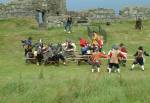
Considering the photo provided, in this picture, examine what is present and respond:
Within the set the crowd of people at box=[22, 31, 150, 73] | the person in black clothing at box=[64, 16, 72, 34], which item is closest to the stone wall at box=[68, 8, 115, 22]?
the person in black clothing at box=[64, 16, 72, 34]

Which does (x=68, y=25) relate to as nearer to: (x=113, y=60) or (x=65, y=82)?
(x=113, y=60)

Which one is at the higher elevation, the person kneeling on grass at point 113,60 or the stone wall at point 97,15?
the person kneeling on grass at point 113,60

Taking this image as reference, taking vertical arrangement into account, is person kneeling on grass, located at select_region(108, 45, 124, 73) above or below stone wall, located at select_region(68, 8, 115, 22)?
above

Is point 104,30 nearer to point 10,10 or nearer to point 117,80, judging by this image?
point 10,10

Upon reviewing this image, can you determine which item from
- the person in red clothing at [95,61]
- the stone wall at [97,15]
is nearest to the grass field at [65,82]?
the person in red clothing at [95,61]

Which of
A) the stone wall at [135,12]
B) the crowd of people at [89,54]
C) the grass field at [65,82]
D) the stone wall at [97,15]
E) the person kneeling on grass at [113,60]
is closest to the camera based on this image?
the grass field at [65,82]

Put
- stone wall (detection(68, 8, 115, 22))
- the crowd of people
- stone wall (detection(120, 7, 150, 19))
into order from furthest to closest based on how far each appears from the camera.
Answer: stone wall (detection(120, 7, 150, 19)) < stone wall (detection(68, 8, 115, 22)) < the crowd of people

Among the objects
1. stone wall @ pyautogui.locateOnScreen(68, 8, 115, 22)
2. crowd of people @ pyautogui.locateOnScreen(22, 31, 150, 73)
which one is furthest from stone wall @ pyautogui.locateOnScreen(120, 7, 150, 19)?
crowd of people @ pyautogui.locateOnScreen(22, 31, 150, 73)

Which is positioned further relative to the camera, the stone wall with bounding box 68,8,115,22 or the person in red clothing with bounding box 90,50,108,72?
the stone wall with bounding box 68,8,115,22

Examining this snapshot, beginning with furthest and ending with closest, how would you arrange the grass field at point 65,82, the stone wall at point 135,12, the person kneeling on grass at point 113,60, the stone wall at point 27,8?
1. the stone wall at point 135,12
2. the stone wall at point 27,8
3. the person kneeling on grass at point 113,60
4. the grass field at point 65,82

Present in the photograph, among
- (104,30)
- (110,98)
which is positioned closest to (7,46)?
(104,30)

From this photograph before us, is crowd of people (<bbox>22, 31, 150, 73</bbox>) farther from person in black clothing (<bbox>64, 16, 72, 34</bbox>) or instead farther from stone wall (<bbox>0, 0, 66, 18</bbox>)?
stone wall (<bbox>0, 0, 66, 18</bbox>)

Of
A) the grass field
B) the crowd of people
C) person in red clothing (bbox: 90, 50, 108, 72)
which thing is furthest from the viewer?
person in red clothing (bbox: 90, 50, 108, 72)

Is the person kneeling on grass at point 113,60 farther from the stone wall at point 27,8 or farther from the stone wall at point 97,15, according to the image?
the stone wall at point 27,8
